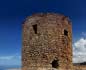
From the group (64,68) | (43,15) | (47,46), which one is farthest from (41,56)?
(43,15)

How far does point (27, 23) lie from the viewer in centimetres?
1508

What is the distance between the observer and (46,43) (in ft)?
46.4

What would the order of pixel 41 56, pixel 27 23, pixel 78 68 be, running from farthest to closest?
pixel 78 68 < pixel 27 23 < pixel 41 56

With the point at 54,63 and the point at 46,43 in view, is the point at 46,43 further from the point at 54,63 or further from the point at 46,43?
the point at 54,63

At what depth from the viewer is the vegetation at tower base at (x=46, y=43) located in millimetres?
14125

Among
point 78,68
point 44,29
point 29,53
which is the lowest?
point 78,68

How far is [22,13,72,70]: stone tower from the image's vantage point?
1412 cm

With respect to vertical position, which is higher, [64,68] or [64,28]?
[64,28]

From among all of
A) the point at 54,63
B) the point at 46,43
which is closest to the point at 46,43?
the point at 46,43

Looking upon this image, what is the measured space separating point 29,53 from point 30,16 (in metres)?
2.30

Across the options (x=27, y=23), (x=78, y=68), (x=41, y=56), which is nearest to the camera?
(x=41, y=56)

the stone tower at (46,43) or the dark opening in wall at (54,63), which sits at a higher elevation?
the stone tower at (46,43)

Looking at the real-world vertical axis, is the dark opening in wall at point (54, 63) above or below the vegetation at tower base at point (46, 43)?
below

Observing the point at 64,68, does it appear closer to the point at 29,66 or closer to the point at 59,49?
the point at 59,49
